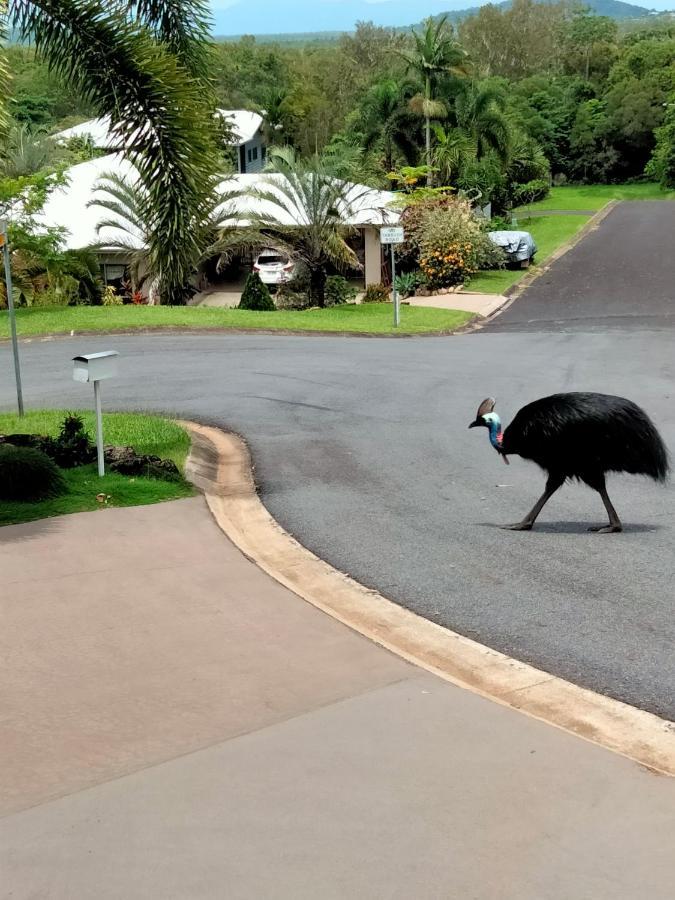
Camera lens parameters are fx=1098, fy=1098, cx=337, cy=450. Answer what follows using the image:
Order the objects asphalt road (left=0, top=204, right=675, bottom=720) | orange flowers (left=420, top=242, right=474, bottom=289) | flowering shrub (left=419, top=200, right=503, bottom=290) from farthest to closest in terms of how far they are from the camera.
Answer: orange flowers (left=420, top=242, right=474, bottom=289) < flowering shrub (left=419, top=200, right=503, bottom=290) < asphalt road (left=0, top=204, right=675, bottom=720)

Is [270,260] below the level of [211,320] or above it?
above

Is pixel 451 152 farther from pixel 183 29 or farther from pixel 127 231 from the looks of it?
pixel 183 29

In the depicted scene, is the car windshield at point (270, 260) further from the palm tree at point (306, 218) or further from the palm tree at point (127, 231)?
the palm tree at point (127, 231)

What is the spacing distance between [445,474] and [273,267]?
2433cm

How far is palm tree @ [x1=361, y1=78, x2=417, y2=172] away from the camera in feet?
152

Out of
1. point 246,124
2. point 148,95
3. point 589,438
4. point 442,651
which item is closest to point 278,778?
point 442,651

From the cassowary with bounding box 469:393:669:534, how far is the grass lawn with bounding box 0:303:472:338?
59.3 ft

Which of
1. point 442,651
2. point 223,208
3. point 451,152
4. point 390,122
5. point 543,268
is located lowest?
point 442,651

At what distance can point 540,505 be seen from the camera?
9.26m

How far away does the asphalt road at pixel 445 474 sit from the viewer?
7195mm

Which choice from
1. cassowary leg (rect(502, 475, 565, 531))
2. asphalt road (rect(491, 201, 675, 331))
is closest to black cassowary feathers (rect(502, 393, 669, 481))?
cassowary leg (rect(502, 475, 565, 531))

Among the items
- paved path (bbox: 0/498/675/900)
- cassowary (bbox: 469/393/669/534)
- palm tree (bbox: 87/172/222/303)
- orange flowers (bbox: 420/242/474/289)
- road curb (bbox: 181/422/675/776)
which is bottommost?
road curb (bbox: 181/422/675/776)

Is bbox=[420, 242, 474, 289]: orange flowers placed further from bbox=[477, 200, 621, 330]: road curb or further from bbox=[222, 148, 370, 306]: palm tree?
bbox=[222, 148, 370, 306]: palm tree

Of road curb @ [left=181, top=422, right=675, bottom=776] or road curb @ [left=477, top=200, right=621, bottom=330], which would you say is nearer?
road curb @ [left=181, top=422, right=675, bottom=776]
